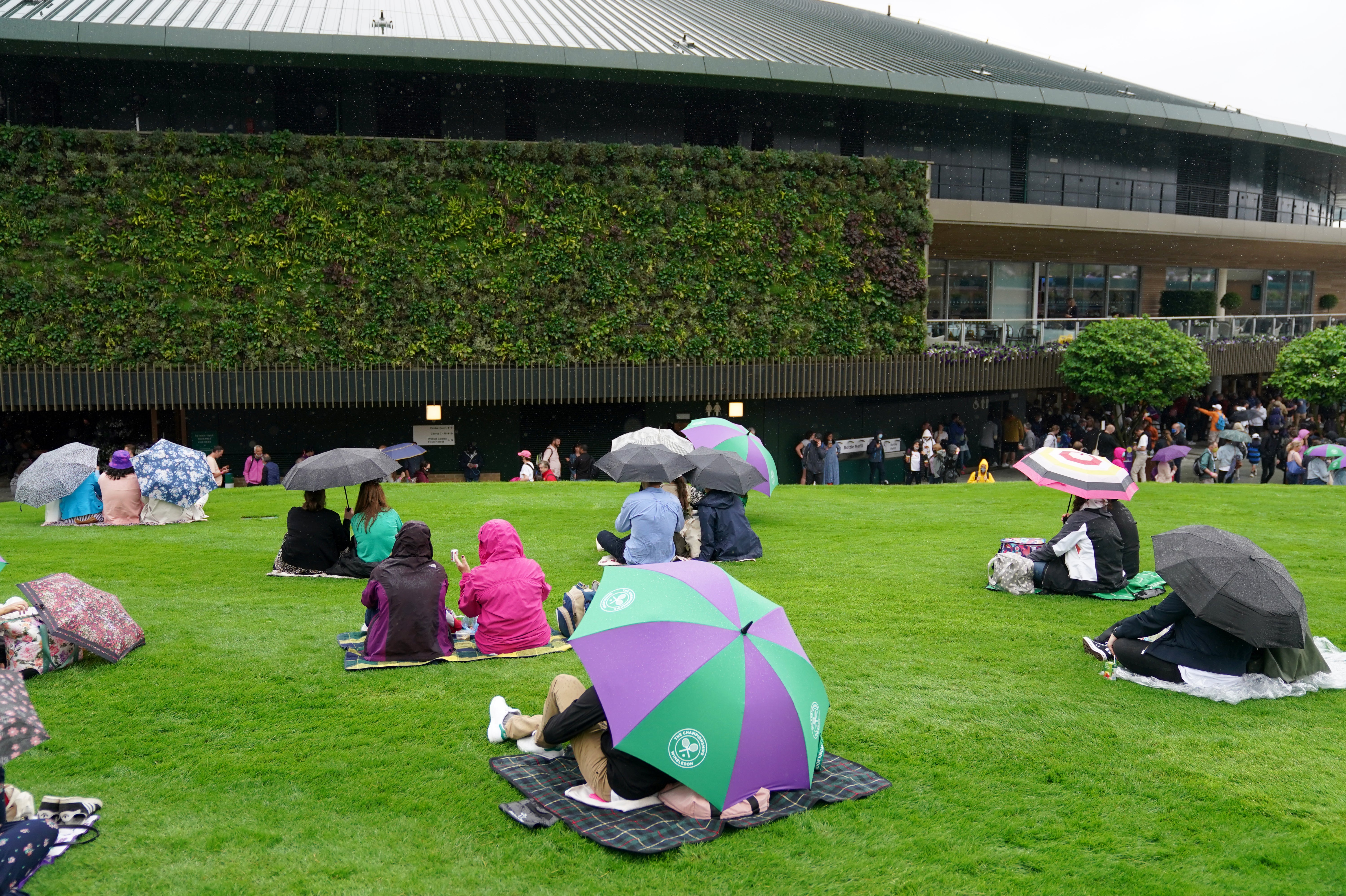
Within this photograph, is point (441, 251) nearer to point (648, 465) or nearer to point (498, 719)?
point (648, 465)

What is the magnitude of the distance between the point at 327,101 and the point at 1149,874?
24.6 m

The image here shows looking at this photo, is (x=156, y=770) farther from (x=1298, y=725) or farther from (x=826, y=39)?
(x=826, y=39)

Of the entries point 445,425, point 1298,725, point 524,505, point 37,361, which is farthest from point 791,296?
point 1298,725

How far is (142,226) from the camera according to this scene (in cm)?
2212

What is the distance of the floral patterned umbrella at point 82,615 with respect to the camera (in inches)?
285

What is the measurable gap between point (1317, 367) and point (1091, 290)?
36.7ft

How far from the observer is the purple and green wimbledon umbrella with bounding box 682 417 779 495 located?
44.0 feet

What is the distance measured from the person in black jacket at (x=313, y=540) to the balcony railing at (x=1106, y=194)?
22.9 metres

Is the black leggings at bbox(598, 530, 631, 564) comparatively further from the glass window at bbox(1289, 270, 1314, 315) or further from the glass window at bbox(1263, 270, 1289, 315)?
the glass window at bbox(1289, 270, 1314, 315)

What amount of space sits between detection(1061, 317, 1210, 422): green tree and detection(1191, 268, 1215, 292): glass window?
13.6 metres

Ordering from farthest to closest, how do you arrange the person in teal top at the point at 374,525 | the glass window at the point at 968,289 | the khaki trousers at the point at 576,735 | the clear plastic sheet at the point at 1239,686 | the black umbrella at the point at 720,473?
1. the glass window at the point at 968,289
2. the black umbrella at the point at 720,473
3. the person in teal top at the point at 374,525
4. the clear plastic sheet at the point at 1239,686
5. the khaki trousers at the point at 576,735

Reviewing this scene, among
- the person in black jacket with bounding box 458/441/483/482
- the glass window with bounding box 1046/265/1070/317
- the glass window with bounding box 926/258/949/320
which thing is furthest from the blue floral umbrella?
the glass window with bounding box 1046/265/1070/317

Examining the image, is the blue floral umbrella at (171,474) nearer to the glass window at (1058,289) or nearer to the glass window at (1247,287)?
the glass window at (1058,289)

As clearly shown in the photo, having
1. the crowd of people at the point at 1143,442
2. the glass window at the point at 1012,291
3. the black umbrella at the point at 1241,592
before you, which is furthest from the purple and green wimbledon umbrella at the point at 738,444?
the glass window at the point at 1012,291
